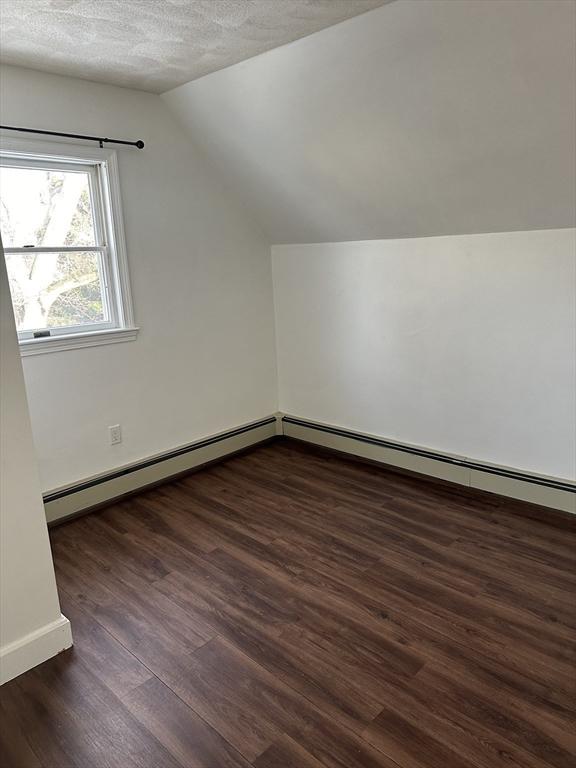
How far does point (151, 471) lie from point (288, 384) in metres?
1.31

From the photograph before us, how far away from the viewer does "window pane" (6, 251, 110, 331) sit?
2938 mm

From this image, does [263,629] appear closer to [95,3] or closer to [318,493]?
[318,493]

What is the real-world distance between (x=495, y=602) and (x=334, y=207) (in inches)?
93.3

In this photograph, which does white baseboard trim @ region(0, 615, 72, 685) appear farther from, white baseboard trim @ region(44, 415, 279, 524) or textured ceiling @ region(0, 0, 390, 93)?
textured ceiling @ region(0, 0, 390, 93)

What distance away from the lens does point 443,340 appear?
10.9 feet

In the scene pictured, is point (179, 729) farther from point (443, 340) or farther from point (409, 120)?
point (409, 120)

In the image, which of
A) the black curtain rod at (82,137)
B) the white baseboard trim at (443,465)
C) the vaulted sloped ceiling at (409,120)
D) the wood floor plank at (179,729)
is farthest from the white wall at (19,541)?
the white baseboard trim at (443,465)

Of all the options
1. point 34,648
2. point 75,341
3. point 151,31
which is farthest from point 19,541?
point 151,31

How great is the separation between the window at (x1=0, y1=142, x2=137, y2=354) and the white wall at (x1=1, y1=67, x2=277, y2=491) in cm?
10

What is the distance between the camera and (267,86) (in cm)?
277

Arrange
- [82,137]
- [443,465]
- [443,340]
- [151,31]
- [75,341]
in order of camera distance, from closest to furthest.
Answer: [151,31] < [82,137] < [75,341] < [443,340] < [443,465]

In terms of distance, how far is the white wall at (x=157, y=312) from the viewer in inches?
118

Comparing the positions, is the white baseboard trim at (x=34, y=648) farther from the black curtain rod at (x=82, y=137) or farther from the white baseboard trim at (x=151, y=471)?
the black curtain rod at (x=82, y=137)

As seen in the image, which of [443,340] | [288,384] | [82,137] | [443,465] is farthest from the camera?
[288,384]
